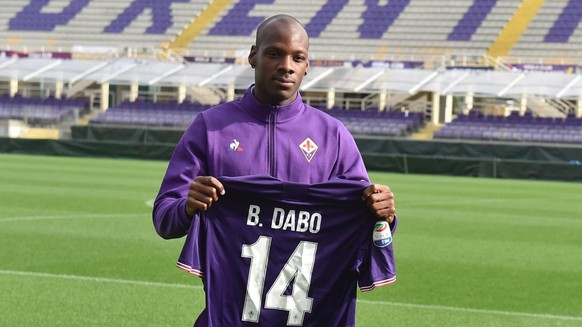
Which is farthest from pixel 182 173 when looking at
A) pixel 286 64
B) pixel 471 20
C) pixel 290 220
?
pixel 471 20

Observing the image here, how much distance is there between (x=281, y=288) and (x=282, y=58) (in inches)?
32.3

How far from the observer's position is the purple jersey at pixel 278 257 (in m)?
4.11

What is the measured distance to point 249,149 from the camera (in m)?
4.09

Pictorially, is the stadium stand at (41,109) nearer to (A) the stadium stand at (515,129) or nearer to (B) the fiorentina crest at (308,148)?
(A) the stadium stand at (515,129)

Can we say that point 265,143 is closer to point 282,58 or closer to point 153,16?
point 282,58

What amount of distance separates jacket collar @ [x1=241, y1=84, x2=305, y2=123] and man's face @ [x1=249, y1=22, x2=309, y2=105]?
0.05 m

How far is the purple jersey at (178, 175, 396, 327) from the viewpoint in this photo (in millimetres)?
4105

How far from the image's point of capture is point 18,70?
174 feet

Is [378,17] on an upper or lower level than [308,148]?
lower

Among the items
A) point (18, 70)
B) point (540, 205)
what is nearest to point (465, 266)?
point (540, 205)

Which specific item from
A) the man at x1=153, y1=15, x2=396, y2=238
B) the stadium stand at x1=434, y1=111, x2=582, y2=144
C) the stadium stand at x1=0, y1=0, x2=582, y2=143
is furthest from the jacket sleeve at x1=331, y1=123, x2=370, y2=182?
the stadium stand at x1=0, y1=0, x2=582, y2=143

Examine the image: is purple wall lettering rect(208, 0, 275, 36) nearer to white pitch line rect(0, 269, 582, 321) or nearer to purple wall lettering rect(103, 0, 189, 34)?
purple wall lettering rect(103, 0, 189, 34)

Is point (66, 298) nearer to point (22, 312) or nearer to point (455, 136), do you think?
point (22, 312)

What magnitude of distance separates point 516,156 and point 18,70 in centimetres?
2679
